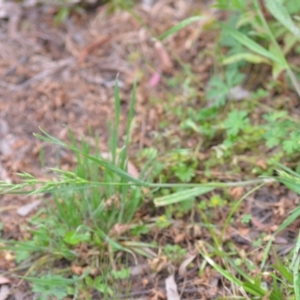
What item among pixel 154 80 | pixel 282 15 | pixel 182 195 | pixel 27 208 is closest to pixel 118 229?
pixel 182 195

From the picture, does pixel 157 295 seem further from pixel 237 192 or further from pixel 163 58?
pixel 163 58

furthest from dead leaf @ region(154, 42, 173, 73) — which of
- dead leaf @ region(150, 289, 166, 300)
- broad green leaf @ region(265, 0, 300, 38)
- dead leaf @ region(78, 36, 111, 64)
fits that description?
dead leaf @ region(150, 289, 166, 300)

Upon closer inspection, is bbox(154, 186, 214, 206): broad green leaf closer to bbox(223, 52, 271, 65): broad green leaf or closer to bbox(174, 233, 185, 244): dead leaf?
bbox(174, 233, 185, 244): dead leaf

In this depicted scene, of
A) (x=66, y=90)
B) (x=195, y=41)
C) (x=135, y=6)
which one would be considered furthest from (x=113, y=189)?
(x=135, y=6)

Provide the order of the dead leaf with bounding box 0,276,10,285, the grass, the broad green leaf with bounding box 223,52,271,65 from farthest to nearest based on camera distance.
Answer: the broad green leaf with bounding box 223,52,271,65 < the dead leaf with bounding box 0,276,10,285 < the grass

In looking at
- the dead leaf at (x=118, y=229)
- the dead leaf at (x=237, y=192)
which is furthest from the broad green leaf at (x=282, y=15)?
the dead leaf at (x=118, y=229)

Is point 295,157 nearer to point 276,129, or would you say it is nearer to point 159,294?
point 276,129
